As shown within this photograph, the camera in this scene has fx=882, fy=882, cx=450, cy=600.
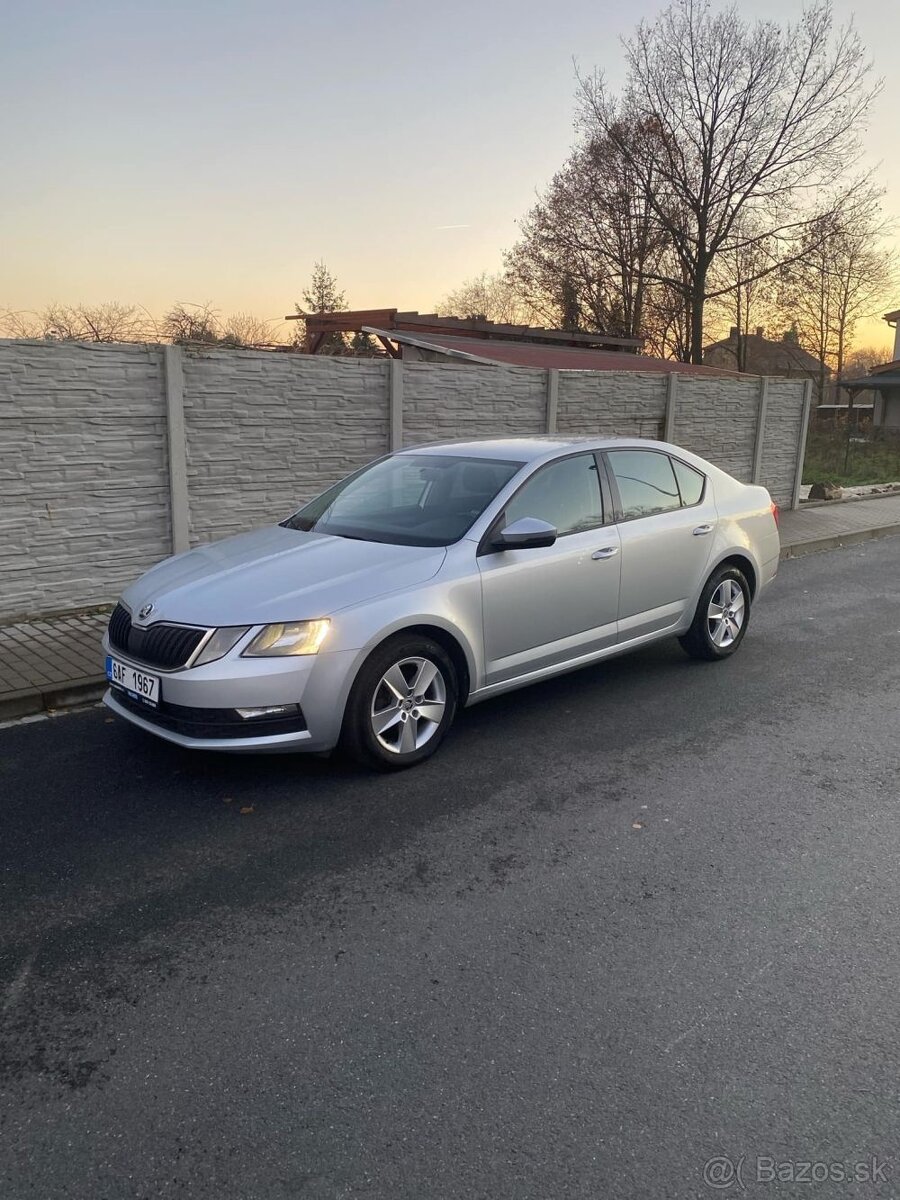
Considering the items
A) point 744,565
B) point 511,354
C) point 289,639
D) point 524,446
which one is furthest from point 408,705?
point 511,354

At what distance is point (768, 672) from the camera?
6.26 metres

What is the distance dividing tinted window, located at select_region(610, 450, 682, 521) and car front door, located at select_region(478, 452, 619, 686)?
0.64ft

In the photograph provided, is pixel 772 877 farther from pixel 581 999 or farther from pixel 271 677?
pixel 271 677

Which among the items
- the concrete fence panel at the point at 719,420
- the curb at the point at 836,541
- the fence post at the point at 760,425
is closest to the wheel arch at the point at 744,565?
the curb at the point at 836,541

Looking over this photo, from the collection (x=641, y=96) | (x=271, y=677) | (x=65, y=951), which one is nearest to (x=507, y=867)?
(x=271, y=677)

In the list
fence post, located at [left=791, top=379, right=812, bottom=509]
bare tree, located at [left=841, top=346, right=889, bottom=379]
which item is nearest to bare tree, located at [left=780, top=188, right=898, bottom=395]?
fence post, located at [left=791, top=379, right=812, bottom=509]

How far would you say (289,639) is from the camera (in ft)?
13.3

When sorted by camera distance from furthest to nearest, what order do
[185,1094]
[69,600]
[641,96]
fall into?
1. [641,96]
2. [69,600]
3. [185,1094]

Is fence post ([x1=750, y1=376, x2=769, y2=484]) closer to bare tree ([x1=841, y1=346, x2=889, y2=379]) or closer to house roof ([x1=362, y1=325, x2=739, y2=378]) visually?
house roof ([x1=362, y1=325, x2=739, y2=378])

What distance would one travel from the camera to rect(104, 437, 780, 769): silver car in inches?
159

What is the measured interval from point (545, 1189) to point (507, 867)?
1542mm

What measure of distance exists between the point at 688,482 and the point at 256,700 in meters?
3.61

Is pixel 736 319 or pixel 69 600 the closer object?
pixel 69 600

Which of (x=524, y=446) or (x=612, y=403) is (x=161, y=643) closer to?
(x=524, y=446)
